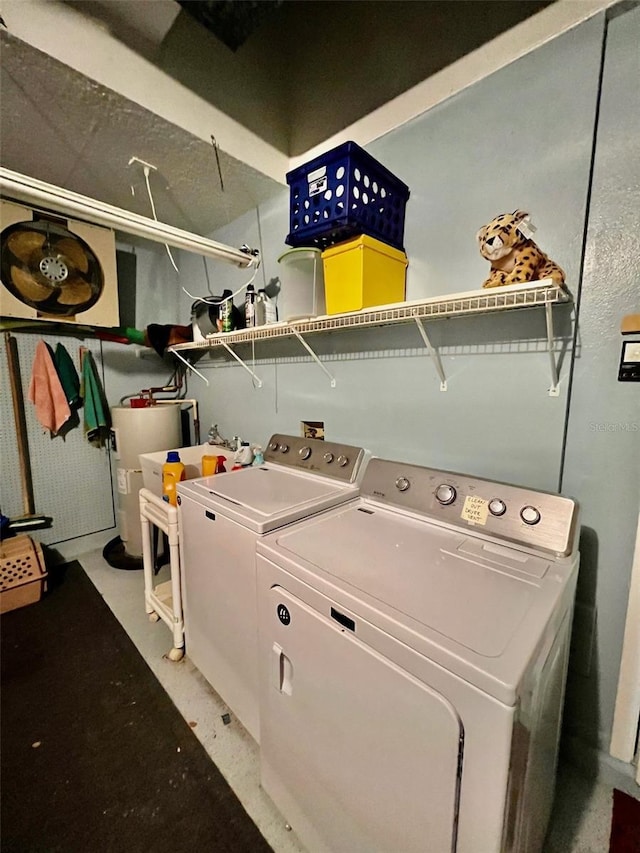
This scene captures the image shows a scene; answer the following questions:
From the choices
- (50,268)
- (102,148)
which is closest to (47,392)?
(50,268)

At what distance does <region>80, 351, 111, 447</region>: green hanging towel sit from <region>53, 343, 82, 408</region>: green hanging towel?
50 mm

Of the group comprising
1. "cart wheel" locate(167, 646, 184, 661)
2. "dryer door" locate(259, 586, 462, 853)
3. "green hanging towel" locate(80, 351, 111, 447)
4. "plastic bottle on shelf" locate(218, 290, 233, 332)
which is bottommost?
"cart wheel" locate(167, 646, 184, 661)

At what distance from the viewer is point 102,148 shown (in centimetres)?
174

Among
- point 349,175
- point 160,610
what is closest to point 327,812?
point 160,610

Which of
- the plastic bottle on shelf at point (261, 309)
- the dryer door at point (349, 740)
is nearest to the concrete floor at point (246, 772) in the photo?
the dryer door at point (349, 740)

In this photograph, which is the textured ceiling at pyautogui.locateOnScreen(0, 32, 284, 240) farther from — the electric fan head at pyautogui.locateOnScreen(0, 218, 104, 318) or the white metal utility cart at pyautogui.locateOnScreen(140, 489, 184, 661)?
the white metal utility cart at pyautogui.locateOnScreen(140, 489, 184, 661)

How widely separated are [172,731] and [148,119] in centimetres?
258

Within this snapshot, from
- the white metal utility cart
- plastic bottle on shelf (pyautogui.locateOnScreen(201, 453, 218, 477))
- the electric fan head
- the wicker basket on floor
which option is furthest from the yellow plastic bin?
the wicker basket on floor

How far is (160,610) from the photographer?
6.27 feet

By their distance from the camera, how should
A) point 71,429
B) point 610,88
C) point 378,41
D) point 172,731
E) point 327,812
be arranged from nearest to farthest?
point 327,812 → point 610,88 → point 172,731 → point 378,41 → point 71,429

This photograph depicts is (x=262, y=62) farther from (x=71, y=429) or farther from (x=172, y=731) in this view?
(x=172, y=731)

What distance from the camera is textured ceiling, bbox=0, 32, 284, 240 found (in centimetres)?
135

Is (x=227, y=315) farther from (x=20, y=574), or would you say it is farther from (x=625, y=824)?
(x=625, y=824)

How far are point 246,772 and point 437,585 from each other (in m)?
1.13
